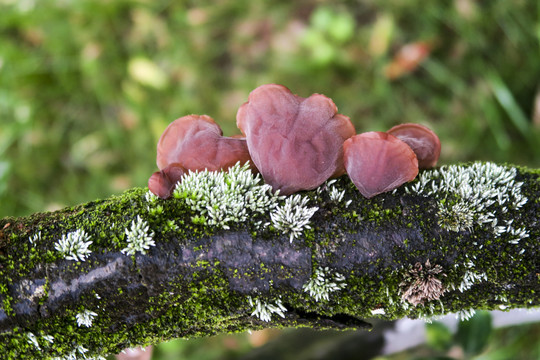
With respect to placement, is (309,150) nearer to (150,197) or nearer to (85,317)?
(150,197)

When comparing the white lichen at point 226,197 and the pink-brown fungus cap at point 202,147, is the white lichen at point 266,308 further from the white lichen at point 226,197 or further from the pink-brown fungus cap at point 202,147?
the pink-brown fungus cap at point 202,147

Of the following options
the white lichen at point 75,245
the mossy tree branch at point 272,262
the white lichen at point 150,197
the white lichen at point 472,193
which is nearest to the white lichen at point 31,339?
the mossy tree branch at point 272,262

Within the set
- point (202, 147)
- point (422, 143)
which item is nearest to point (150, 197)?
point (202, 147)

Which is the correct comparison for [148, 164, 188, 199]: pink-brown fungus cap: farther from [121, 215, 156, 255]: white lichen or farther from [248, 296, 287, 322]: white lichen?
[248, 296, 287, 322]: white lichen

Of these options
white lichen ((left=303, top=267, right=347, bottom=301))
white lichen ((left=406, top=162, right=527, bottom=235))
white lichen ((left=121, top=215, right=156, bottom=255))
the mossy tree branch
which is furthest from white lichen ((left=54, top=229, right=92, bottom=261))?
white lichen ((left=406, top=162, right=527, bottom=235))

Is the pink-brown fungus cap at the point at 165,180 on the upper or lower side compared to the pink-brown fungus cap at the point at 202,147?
lower

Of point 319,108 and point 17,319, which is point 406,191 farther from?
point 17,319

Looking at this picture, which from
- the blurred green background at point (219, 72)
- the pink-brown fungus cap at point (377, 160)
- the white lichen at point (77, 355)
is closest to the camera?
the pink-brown fungus cap at point (377, 160)
